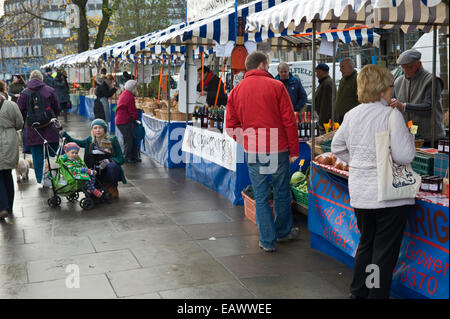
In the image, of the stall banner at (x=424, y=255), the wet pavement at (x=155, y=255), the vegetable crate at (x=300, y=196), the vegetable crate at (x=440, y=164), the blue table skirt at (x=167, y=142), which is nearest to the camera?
the stall banner at (x=424, y=255)

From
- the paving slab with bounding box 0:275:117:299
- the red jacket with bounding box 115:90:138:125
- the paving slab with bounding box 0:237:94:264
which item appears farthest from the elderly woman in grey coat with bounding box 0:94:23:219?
the red jacket with bounding box 115:90:138:125

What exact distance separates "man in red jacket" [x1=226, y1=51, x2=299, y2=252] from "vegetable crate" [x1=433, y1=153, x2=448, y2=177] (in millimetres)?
1376

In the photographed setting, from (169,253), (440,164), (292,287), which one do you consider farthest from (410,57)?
(169,253)

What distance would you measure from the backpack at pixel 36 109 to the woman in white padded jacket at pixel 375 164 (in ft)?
20.5

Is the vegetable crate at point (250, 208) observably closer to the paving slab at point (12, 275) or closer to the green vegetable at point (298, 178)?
the green vegetable at point (298, 178)

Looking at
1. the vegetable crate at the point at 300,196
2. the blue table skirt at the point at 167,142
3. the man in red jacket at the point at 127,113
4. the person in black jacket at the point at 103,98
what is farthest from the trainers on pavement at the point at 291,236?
the person in black jacket at the point at 103,98

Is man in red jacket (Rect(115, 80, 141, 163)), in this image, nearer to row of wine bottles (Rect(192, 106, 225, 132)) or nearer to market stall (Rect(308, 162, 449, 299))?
row of wine bottles (Rect(192, 106, 225, 132))

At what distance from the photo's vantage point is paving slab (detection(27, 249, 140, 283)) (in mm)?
5066

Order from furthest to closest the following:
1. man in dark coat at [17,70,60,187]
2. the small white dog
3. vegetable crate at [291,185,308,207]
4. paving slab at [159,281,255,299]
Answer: the small white dog
man in dark coat at [17,70,60,187]
vegetable crate at [291,185,308,207]
paving slab at [159,281,255,299]

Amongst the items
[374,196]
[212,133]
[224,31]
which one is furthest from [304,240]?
[224,31]

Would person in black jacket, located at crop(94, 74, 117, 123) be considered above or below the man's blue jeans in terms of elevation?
above

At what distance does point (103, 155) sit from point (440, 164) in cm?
525

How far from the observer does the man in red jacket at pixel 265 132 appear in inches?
211

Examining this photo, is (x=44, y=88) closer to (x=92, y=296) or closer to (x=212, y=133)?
(x=212, y=133)
